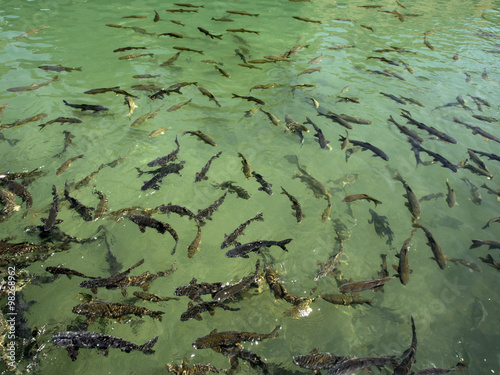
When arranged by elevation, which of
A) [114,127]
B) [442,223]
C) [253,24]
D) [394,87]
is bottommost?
[442,223]

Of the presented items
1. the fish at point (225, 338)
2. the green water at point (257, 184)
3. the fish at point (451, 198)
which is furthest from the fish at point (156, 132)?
the fish at point (451, 198)

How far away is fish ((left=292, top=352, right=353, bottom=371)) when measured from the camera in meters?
3.93

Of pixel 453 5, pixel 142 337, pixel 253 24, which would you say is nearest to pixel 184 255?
pixel 142 337

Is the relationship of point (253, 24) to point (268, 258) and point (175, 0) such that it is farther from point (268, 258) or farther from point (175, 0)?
point (268, 258)

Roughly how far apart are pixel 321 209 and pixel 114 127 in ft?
20.2

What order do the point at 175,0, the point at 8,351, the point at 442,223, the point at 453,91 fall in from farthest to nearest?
the point at 175,0, the point at 453,91, the point at 442,223, the point at 8,351

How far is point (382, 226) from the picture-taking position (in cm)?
627

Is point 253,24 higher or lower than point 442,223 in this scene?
higher

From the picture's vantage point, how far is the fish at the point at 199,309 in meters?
4.36

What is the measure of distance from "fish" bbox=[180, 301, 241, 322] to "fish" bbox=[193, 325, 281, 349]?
1.16 ft

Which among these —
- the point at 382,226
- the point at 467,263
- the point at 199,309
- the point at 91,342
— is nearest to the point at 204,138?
the point at 199,309

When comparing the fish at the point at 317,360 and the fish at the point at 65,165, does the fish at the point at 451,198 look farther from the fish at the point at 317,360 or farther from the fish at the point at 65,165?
the fish at the point at 65,165

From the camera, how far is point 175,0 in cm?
1819

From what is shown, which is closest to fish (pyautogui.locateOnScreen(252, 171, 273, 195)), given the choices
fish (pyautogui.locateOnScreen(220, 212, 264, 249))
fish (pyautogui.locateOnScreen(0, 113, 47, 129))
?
fish (pyautogui.locateOnScreen(220, 212, 264, 249))
